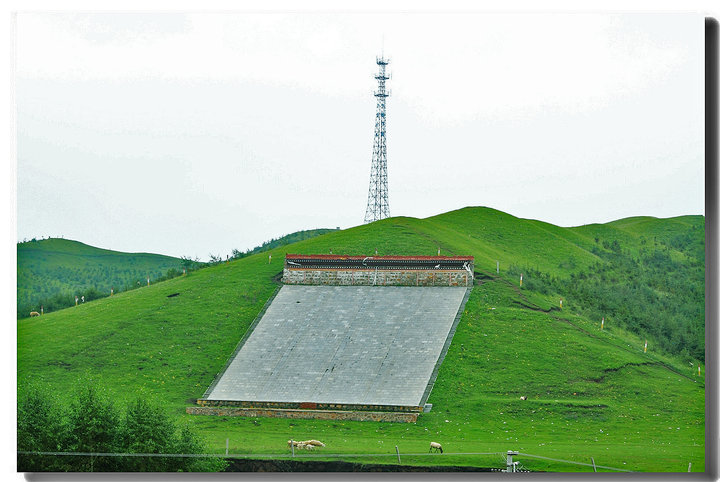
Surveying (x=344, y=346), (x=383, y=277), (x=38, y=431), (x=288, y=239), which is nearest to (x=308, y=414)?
(x=344, y=346)

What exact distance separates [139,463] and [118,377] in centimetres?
1331

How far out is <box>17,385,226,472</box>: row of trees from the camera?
26.6 metres

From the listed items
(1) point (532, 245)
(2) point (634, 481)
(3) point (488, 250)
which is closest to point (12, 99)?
(2) point (634, 481)

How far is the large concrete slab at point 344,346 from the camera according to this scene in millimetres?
37125

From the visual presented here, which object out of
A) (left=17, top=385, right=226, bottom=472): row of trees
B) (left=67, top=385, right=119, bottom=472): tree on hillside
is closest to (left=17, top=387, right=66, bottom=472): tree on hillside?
(left=17, top=385, right=226, bottom=472): row of trees

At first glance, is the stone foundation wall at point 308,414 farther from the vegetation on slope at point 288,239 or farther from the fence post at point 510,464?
the vegetation on slope at point 288,239

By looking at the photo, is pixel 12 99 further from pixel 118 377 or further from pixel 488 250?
pixel 488 250

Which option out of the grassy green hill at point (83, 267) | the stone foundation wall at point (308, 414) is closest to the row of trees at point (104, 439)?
the stone foundation wall at point (308, 414)

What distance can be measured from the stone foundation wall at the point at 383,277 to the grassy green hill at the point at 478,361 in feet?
4.30

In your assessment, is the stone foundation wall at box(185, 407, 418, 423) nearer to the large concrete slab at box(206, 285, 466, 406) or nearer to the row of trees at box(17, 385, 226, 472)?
the large concrete slab at box(206, 285, 466, 406)

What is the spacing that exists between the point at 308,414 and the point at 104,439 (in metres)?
9.91

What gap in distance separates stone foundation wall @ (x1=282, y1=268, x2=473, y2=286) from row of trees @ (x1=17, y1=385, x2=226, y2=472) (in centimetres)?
1936

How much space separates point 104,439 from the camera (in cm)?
2727

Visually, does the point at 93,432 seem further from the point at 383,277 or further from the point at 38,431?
the point at 383,277
